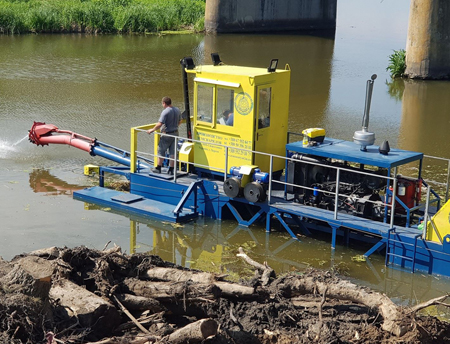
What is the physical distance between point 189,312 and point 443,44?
23.6 metres

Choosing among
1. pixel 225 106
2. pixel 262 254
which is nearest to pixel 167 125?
pixel 225 106

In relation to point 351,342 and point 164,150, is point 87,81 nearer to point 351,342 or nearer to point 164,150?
point 164,150

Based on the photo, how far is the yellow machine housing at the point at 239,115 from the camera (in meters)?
12.7

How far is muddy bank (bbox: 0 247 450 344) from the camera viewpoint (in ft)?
23.5

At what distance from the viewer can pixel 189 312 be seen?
7980 mm

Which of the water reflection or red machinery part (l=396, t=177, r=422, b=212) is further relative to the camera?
red machinery part (l=396, t=177, r=422, b=212)

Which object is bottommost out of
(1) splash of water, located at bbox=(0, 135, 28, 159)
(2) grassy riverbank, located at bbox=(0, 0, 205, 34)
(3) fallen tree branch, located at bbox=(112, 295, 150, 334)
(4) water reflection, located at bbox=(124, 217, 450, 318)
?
(4) water reflection, located at bbox=(124, 217, 450, 318)

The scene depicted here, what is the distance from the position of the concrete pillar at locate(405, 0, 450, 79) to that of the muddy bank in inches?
864

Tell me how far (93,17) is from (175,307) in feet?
109

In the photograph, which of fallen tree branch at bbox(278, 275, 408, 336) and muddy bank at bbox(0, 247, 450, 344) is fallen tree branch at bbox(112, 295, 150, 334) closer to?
muddy bank at bbox(0, 247, 450, 344)

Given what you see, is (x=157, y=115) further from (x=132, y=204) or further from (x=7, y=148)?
(x=132, y=204)

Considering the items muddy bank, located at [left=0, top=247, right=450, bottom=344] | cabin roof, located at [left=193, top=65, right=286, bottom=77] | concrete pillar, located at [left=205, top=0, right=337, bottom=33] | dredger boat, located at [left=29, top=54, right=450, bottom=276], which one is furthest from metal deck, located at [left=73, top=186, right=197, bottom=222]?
concrete pillar, located at [left=205, top=0, right=337, bottom=33]

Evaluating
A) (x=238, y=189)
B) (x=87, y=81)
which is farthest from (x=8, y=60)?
(x=238, y=189)

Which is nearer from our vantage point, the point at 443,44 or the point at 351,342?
the point at 351,342
